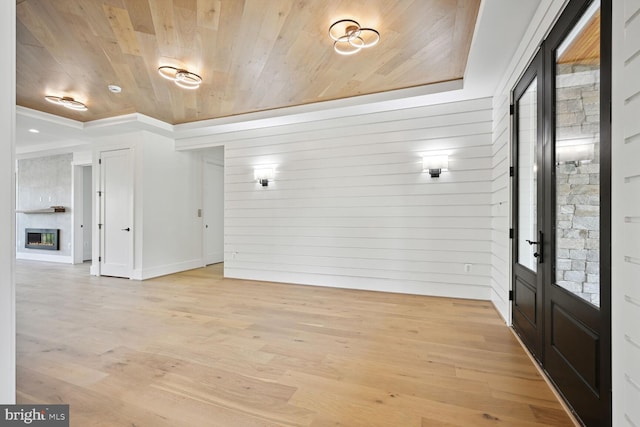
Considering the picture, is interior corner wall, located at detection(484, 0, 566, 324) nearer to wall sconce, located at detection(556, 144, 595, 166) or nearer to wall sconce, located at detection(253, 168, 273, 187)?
wall sconce, located at detection(556, 144, 595, 166)

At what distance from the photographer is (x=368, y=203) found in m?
4.61

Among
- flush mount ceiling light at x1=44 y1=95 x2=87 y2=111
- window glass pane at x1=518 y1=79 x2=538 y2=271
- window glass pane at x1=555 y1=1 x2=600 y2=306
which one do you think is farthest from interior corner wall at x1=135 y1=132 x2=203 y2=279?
window glass pane at x1=555 y1=1 x2=600 y2=306

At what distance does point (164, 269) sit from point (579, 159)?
632cm

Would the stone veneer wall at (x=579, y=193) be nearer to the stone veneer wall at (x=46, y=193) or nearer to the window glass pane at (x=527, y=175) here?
the window glass pane at (x=527, y=175)

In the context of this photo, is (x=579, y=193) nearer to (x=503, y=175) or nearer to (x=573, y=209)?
(x=573, y=209)

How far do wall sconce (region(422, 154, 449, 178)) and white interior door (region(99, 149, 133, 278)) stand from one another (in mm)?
5220

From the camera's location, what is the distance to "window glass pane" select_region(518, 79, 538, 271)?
2514 millimetres

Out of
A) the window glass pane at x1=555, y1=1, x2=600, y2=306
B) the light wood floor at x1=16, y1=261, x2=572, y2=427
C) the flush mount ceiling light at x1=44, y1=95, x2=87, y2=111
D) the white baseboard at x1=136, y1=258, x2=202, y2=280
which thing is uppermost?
the flush mount ceiling light at x1=44, y1=95, x2=87, y2=111

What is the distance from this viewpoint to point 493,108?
3900 millimetres

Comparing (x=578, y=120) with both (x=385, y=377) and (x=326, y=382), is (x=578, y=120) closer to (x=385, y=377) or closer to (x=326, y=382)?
(x=385, y=377)

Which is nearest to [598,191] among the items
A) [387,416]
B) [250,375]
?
[387,416]

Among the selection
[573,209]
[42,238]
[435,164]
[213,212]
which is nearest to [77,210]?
[42,238]

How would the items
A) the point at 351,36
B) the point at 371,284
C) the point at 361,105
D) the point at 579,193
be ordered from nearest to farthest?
the point at 579,193
the point at 351,36
the point at 361,105
the point at 371,284
